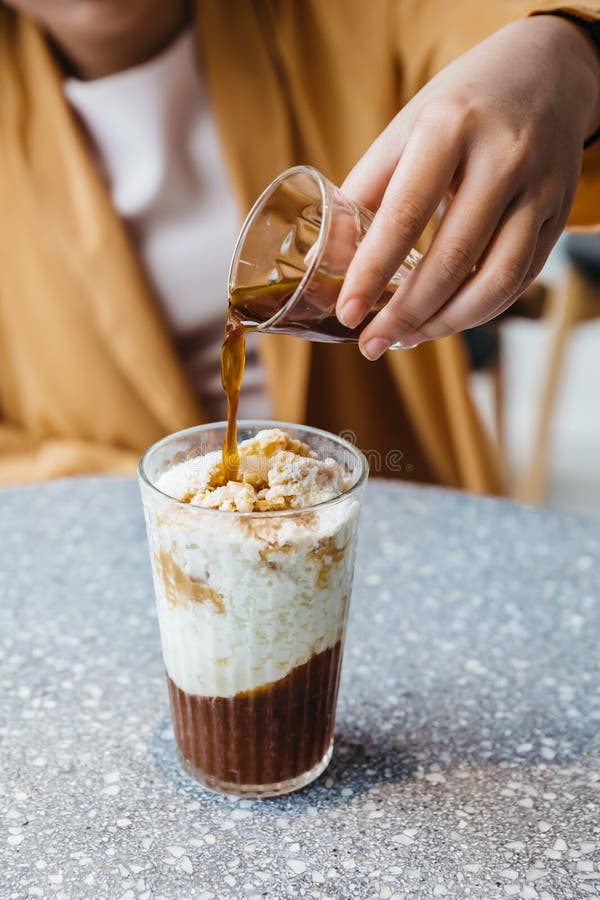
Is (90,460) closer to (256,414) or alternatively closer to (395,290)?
(256,414)

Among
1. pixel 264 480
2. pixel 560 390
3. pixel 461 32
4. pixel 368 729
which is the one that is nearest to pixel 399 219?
pixel 264 480

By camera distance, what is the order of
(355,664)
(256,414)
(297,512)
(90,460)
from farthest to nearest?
(256,414) < (90,460) < (355,664) < (297,512)

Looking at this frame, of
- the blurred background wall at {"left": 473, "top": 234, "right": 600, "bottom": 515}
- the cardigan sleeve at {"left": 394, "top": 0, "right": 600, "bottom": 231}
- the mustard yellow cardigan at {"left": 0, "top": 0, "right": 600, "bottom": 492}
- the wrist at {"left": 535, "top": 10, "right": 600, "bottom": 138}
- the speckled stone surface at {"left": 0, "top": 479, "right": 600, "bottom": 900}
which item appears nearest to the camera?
the speckled stone surface at {"left": 0, "top": 479, "right": 600, "bottom": 900}

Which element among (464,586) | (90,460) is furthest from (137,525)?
(464,586)

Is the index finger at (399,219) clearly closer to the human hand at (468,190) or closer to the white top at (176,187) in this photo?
the human hand at (468,190)

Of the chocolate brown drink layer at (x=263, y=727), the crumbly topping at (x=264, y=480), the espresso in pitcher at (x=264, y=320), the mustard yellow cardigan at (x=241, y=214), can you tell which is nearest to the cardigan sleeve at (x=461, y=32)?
the mustard yellow cardigan at (x=241, y=214)

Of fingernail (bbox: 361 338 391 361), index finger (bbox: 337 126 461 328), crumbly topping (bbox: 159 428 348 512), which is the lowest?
crumbly topping (bbox: 159 428 348 512)

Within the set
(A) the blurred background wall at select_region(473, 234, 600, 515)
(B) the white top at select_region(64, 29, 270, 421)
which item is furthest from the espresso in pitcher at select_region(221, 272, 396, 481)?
Answer: (A) the blurred background wall at select_region(473, 234, 600, 515)

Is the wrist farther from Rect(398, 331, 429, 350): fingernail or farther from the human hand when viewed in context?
Rect(398, 331, 429, 350): fingernail
